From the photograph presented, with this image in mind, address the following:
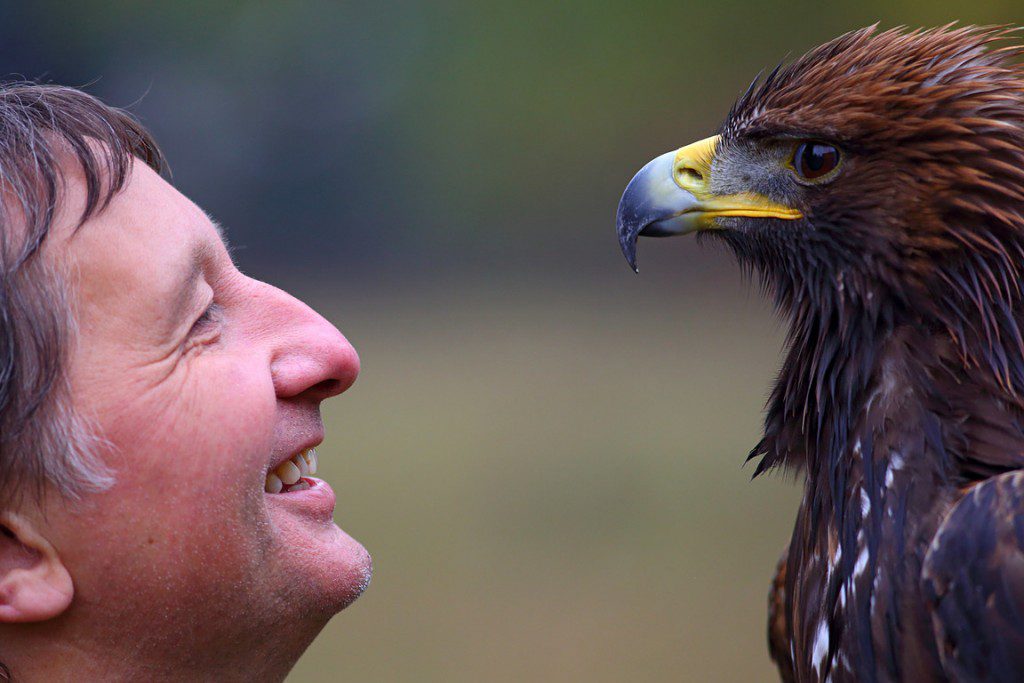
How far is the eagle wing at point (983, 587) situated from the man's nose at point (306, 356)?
71 centimetres

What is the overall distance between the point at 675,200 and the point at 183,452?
82 centimetres

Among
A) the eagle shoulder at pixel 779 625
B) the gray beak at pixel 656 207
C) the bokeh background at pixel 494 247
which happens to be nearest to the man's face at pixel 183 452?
the gray beak at pixel 656 207

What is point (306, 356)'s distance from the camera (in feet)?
4.20

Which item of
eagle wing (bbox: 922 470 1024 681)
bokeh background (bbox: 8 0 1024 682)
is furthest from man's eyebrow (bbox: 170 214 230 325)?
bokeh background (bbox: 8 0 1024 682)

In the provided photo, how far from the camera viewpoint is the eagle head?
137 centimetres

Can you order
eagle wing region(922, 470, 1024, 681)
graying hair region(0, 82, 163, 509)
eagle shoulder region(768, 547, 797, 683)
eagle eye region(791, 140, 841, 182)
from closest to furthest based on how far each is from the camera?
graying hair region(0, 82, 163, 509)
eagle wing region(922, 470, 1024, 681)
eagle eye region(791, 140, 841, 182)
eagle shoulder region(768, 547, 797, 683)

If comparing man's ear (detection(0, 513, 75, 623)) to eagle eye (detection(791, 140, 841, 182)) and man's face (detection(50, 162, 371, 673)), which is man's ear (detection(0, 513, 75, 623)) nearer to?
man's face (detection(50, 162, 371, 673))

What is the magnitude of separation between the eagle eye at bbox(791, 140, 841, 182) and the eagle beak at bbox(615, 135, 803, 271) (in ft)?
0.45

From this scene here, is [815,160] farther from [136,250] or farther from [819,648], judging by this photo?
[136,250]

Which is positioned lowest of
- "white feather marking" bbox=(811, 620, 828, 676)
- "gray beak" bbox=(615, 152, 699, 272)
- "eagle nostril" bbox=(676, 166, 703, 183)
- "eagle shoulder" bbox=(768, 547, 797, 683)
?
"eagle shoulder" bbox=(768, 547, 797, 683)

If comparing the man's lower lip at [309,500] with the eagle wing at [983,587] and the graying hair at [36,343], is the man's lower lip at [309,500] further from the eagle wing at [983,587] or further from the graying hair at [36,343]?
the eagle wing at [983,587]

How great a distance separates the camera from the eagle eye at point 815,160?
4.84 ft

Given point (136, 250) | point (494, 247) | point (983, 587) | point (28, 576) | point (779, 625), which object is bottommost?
point (779, 625)

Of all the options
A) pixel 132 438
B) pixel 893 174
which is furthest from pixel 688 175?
pixel 132 438
